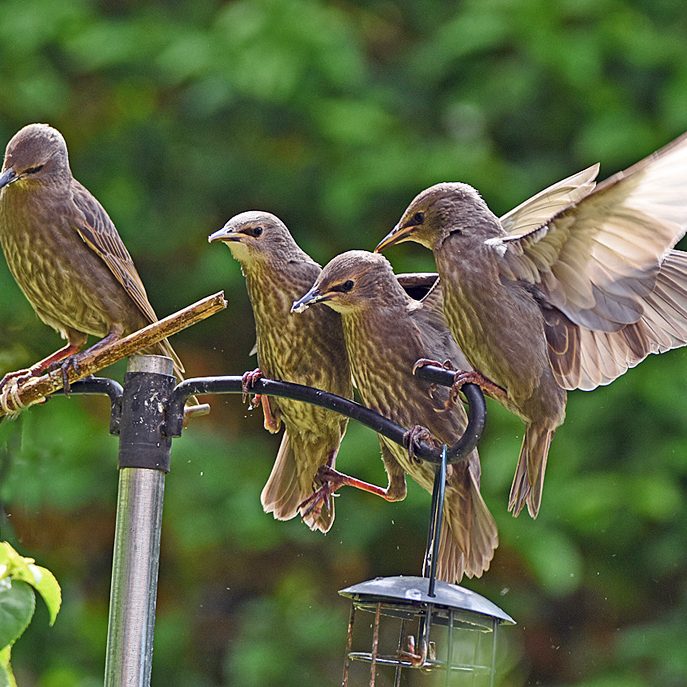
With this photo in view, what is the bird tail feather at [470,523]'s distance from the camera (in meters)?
2.28

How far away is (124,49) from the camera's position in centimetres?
451

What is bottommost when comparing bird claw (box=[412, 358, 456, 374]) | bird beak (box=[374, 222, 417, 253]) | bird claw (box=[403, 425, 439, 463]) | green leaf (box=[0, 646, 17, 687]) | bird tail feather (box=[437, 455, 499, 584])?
green leaf (box=[0, 646, 17, 687])

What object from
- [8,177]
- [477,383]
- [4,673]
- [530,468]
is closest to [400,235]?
[477,383]

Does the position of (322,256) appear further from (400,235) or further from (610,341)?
(610,341)

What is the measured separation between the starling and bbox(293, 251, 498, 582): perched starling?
0.27 ft

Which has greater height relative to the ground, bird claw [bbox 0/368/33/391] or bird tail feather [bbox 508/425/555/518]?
bird claw [bbox 0/368/33/391]

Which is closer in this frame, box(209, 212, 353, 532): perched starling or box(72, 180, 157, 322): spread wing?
box(209, 212, 353, 532): perched starling

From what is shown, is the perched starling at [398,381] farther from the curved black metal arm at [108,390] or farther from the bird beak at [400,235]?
the curved black metal arm at [108,390]

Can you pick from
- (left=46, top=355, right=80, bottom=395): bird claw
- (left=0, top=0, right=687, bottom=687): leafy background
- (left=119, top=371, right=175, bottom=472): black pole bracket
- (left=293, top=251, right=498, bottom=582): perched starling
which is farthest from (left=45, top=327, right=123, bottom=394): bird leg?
(left=0, top=0, right=687, bottom=687): leafy background

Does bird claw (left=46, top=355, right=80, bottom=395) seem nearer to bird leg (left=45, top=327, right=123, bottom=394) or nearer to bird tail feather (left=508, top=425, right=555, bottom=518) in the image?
bird leg (left=45, top=327, right=123, bottom=394)

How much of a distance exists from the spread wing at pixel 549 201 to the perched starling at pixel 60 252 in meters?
0.74

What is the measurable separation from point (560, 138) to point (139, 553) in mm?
2812

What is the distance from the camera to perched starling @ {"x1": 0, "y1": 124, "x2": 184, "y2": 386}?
2676 millimetres

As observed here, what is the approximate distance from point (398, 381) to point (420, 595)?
540 millimetres
